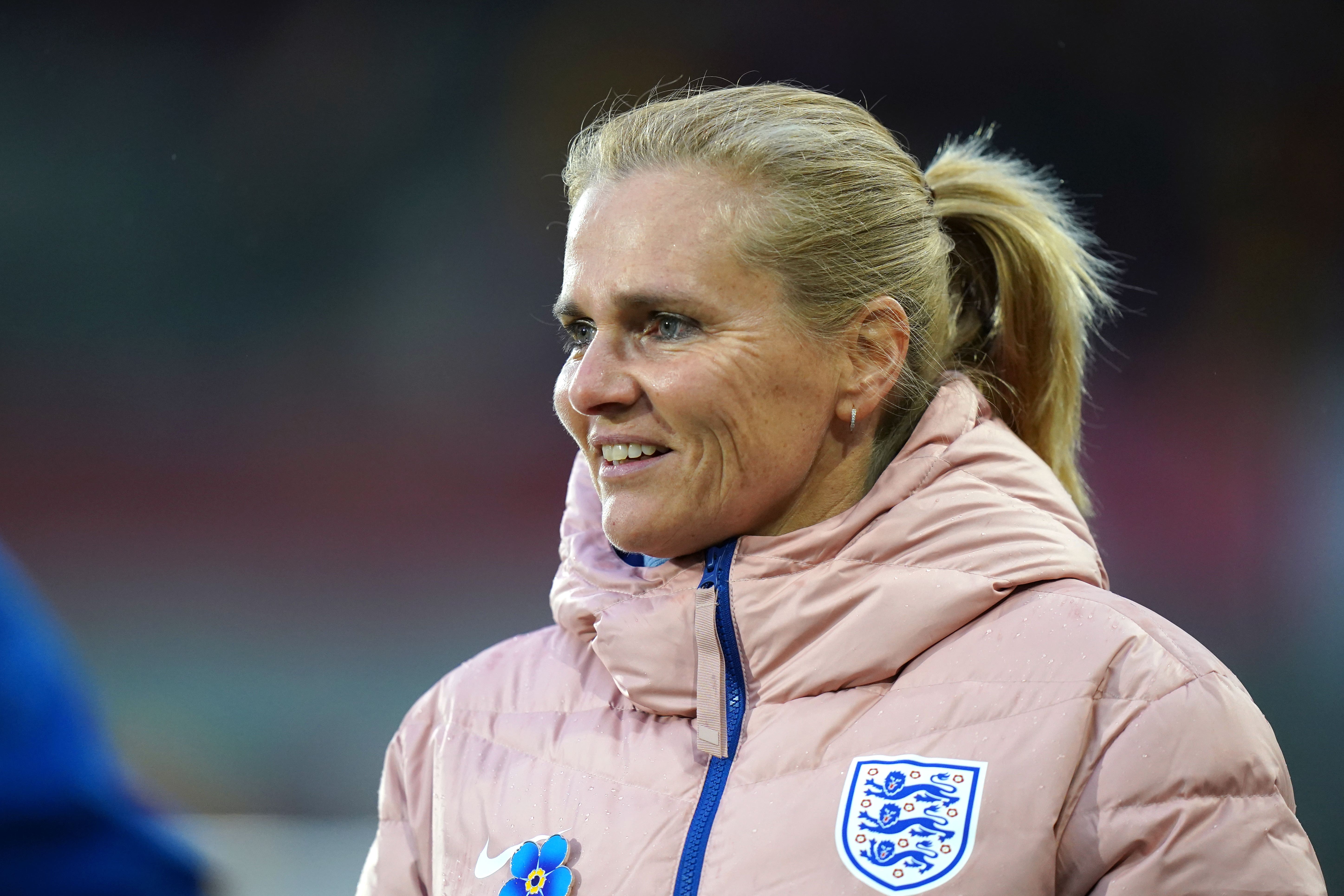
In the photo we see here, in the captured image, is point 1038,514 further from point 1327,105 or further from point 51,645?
point 51,645

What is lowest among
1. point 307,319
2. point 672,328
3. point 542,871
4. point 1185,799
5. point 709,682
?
point 1185,799

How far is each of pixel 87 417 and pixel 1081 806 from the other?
272cm

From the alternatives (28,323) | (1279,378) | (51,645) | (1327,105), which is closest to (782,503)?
(1279,378)

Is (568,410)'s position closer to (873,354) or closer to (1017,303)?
(873,354)

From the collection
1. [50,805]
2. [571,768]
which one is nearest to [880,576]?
[571,768]

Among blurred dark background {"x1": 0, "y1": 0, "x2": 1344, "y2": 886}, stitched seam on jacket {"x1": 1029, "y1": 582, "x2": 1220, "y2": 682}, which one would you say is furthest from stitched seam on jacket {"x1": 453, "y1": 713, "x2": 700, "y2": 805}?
blurred dark background {"x1": 0, "y1": 0, "x2": 1344, "y2": 886}

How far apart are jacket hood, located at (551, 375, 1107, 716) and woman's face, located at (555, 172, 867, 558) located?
0.22ft

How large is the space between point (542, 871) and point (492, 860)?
0.07 m

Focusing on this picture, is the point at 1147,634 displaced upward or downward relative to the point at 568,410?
downward

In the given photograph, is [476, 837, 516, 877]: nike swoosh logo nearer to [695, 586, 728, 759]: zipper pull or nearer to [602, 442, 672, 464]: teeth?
[695, 586, 728, 759]: zipper pull

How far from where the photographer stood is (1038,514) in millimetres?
1199

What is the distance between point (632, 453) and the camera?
50.0 inches

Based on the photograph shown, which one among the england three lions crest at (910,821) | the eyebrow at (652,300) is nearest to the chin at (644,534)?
the eyebrow at (652,300)

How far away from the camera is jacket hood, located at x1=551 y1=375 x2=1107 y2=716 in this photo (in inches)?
45.2
